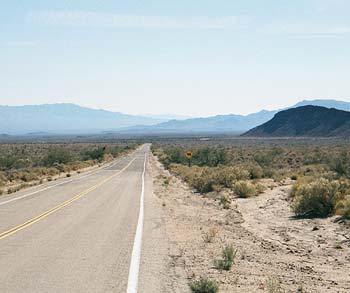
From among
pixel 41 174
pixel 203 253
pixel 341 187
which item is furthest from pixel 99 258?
pixel 41 174

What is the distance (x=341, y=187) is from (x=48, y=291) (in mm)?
15759

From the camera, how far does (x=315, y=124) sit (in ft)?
570

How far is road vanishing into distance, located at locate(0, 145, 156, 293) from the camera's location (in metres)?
8.94

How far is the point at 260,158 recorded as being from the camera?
54375mm

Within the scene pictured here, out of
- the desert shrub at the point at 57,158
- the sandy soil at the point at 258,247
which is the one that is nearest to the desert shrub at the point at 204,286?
the sandy soil at the point at 258,247

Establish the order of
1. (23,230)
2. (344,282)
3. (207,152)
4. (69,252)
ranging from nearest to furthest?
1. (344,282)
2. (69,252)
3. (23,230)
4. (207,152)

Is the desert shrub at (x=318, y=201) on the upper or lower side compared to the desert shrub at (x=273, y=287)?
lower

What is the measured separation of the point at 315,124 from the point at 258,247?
546ft

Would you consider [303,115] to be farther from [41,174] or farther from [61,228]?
[61,228]

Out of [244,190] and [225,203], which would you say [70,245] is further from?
[244,190]

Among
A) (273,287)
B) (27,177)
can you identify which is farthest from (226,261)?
(27,177)

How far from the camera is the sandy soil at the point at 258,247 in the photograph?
31.2 ft

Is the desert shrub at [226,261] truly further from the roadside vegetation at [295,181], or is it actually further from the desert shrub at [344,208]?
the roadside vegetation at [295,181]

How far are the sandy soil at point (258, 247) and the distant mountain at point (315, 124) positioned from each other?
132m
